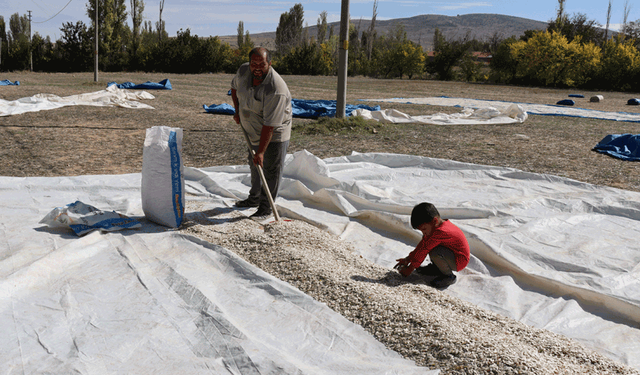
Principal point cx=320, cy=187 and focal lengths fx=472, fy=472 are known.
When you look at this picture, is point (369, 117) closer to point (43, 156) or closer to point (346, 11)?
point (346, 11)

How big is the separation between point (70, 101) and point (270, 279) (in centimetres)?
839

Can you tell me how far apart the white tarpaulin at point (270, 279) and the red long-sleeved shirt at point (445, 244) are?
16 cm

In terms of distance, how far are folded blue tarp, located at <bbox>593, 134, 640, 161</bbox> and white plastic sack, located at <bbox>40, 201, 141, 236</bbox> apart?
529cm

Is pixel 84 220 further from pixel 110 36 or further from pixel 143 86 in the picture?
pixel 110 36

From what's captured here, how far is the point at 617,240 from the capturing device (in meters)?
2.96

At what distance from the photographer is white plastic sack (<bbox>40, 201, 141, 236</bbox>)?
280 cm

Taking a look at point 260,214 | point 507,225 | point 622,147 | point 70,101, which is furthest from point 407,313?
point 70,101

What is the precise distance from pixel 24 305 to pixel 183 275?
2.18 feet

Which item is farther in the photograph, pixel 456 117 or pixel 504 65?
pixel 504 65

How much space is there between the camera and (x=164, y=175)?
300cm

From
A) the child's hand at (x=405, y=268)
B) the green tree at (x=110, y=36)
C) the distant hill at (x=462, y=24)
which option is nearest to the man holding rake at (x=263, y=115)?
the child's hand at (x=405, y=268)

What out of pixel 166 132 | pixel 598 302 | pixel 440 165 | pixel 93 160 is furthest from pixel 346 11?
pixel 598 302

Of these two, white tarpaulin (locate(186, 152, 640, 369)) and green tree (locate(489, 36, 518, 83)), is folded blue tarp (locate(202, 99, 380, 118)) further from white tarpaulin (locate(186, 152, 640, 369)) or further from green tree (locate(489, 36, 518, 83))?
green tree (locate(489, 36, 518, 83))

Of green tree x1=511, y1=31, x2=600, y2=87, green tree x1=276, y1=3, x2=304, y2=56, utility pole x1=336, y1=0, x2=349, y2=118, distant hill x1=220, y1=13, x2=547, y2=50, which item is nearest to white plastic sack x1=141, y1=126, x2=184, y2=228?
utility pole x1=336, y1=0, x2=349, y2=118
